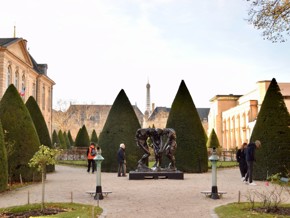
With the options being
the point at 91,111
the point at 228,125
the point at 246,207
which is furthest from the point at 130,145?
the point at 91,111

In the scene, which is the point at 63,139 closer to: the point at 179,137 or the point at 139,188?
the point at 179,137

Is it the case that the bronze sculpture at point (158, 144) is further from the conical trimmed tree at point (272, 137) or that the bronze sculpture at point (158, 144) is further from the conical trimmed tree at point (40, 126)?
the conical trimmed tree at point (40, 126)

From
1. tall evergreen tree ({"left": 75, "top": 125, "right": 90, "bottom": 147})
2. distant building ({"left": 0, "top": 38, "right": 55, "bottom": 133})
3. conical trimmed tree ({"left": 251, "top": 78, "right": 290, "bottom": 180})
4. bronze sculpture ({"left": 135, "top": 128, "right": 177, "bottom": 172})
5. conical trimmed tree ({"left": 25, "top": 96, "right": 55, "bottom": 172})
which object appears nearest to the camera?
conical trimmed tree ({"left": 251, "top": 78, "right": 290, "bottom": 180})

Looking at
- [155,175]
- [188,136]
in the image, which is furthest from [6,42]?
[155,175]

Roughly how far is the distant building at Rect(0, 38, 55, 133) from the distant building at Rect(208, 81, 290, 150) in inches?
1024

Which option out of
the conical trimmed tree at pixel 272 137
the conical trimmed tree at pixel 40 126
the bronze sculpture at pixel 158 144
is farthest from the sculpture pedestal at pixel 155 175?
the conical trimmed tree at pixel 40 126

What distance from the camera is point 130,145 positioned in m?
22.6

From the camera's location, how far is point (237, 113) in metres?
62.1

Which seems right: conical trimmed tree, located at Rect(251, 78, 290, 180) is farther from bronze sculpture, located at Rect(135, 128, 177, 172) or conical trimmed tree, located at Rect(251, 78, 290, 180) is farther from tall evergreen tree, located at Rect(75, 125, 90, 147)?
tall evergreen tree, located at Rect(75, 125, 90, 147)

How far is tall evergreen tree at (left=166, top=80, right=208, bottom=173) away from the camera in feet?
71.5

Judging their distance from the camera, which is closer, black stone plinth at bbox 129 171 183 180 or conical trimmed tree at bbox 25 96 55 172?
black stone plinth at bbox 129 171 183 180

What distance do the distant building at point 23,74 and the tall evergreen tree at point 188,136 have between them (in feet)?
68.0

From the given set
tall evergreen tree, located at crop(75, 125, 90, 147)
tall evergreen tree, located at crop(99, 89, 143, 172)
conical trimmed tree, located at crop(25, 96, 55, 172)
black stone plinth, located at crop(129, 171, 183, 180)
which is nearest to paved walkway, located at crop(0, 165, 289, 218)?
black stone plinth, located at crop(129, 171, 183, 180)

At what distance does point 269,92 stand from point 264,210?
402 inches
